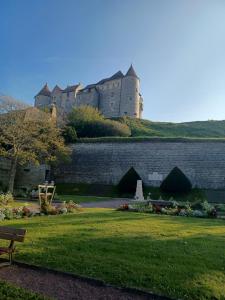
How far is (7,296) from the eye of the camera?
4.48 metres

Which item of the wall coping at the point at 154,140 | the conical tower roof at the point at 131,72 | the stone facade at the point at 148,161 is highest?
the conical tower roof at the point at 131,72

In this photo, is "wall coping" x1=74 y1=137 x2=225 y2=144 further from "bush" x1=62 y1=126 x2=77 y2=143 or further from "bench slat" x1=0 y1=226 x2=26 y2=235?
"bench slat" x1=0 y1=226 x2=26 y2=235

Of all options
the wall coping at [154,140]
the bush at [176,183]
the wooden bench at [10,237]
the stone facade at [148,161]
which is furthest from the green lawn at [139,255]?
the wall coping at [154,140]

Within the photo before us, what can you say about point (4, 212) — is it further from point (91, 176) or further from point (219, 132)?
point (219, 132)

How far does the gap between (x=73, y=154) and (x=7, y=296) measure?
99.2ft

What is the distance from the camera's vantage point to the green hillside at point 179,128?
53.0 metres

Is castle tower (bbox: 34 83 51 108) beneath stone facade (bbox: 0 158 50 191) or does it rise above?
above

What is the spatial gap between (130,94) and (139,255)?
59.4 metres

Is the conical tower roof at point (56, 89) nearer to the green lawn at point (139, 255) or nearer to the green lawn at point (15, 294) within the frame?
the green lawn at point (139, 255)

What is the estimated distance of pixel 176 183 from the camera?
28.2 metres

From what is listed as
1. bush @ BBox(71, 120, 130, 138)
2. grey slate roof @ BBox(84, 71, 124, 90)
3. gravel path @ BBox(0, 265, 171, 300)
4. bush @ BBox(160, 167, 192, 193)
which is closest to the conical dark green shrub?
bush @ BBox(160, 167, 192, 193)

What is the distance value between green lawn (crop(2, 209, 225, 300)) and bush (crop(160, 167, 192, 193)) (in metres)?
18.4

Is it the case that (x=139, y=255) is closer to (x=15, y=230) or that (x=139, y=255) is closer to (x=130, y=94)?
(x=15, y=230)

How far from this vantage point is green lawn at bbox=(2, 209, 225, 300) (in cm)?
515
